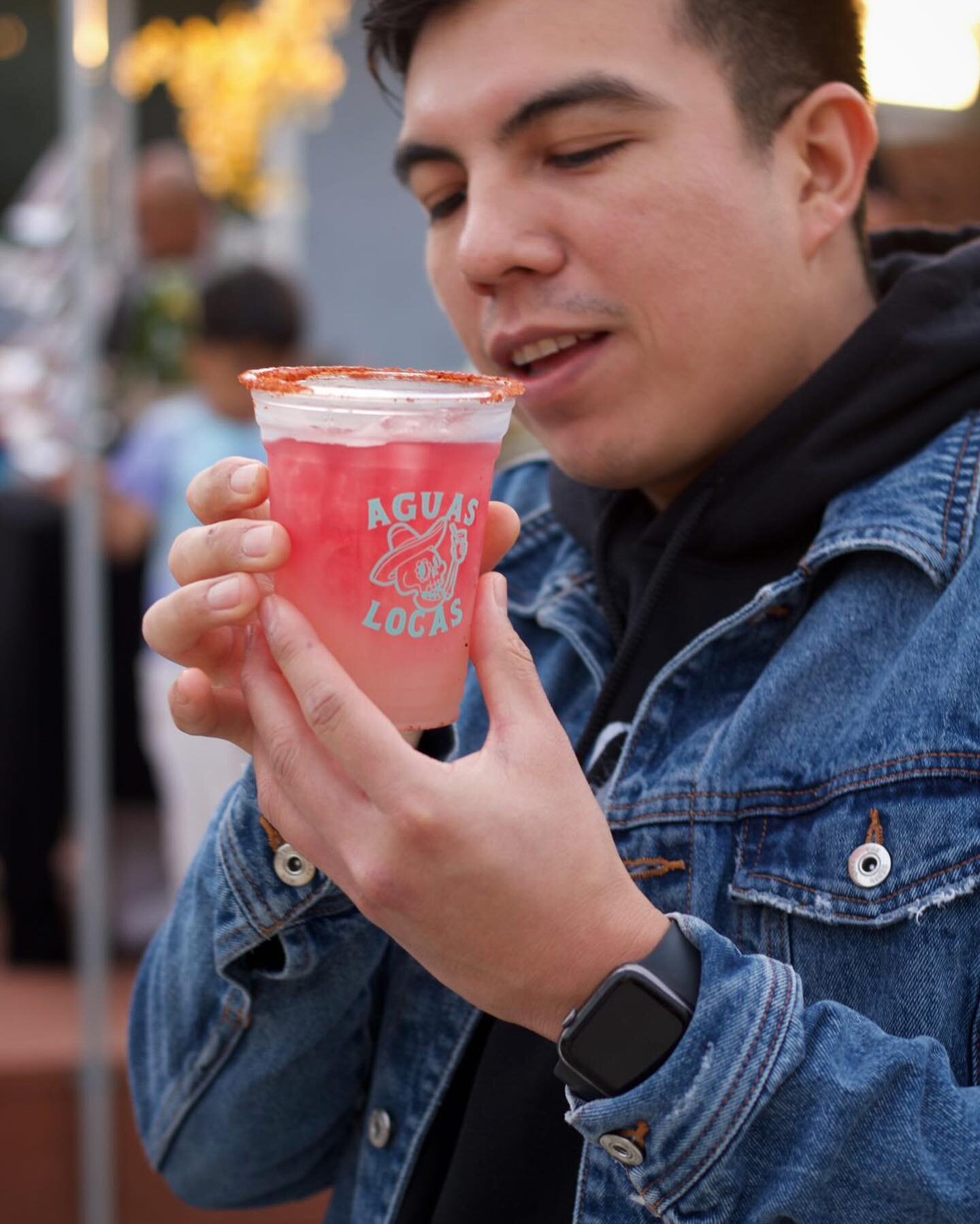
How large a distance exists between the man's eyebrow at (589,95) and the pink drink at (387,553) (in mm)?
423

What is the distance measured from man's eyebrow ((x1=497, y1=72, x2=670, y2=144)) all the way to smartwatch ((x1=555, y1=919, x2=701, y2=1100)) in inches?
32.7

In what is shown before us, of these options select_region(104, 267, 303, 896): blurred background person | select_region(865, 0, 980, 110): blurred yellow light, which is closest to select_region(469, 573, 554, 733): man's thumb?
select_region(104, 267, 303, 896): blurred background person

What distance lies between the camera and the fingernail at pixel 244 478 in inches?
46.0

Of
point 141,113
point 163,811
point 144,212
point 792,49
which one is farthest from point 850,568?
point 141,113

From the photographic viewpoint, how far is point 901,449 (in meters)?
1.35

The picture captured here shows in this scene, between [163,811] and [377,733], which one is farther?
[163,811]

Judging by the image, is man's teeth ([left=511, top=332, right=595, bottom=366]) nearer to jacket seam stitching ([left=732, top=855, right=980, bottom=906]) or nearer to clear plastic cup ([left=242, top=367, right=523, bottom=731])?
clear plastic cup ([left=242, top=367, right=523, bottom=731])

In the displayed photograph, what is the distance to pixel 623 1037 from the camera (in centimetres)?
101

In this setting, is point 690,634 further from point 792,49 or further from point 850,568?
point 792,49

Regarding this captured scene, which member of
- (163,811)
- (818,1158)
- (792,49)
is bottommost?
(163,811)

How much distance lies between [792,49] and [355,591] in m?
0.85

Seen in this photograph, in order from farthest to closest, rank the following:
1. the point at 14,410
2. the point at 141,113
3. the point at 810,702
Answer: the point at 141,113 < the point at 14,410 < the point at 810,702

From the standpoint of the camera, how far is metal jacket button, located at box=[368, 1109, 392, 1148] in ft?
4.61

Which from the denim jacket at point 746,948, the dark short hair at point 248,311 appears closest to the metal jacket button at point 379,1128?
the denim jacket at point 746,948
